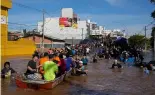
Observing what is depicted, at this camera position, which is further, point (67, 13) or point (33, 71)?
point (67, 13)

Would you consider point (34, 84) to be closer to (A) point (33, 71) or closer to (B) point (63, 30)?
(A) point (33, 71)

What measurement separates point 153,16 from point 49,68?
24.0m

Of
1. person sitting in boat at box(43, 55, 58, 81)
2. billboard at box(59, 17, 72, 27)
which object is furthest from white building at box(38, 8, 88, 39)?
person sitting in boat at box(43, 55, 58, 81)

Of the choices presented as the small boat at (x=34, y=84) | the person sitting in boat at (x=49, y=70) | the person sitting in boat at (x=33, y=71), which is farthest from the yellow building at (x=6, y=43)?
the person sitting in boat at (x=49, y=70)

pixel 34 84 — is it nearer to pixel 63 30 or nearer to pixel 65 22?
pixel 65 22

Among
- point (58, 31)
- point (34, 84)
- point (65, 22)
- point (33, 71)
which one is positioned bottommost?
point (34, 84)

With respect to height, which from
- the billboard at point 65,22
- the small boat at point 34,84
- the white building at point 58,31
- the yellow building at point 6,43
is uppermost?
the billboard at point 65,22

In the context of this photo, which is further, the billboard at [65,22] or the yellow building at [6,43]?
the billboard at [65,22]

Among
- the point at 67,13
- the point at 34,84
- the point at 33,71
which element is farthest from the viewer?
the point at 67,13

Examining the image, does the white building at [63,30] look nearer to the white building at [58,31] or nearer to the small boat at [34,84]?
the white building at [58,31]

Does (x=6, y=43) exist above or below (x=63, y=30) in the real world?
below

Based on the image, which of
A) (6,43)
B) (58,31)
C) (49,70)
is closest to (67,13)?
(58,31)

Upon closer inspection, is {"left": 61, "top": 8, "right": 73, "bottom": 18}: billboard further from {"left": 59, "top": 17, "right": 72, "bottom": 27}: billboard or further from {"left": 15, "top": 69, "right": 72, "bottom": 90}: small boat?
{"left": 15, "top": 69, "right": 72, "bottom": 90}: small boat

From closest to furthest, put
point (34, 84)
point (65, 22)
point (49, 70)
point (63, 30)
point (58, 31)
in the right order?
point (34, 84) < point (49, 70) < point (65, 22) < point (58, 31) < point (63, 30)
